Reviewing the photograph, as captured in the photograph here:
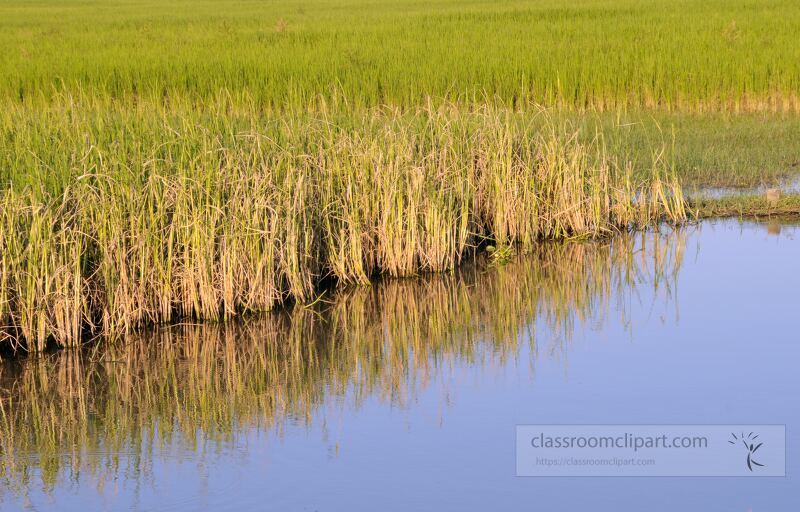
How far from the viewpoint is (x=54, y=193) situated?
648 centimetres

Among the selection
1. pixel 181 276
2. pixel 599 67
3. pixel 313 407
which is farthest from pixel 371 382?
pixel 599 67

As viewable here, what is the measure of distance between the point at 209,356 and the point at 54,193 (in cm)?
141

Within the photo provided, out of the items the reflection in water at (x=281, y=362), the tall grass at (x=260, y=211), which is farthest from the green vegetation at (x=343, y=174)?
the reflection in water at (x=281, y=362)

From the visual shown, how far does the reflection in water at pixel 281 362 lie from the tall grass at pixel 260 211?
0.25 m

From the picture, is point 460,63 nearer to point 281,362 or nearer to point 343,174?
point 343,174

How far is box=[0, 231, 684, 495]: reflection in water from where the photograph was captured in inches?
197

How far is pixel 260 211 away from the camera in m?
6.73

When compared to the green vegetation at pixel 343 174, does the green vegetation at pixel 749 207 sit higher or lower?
lower

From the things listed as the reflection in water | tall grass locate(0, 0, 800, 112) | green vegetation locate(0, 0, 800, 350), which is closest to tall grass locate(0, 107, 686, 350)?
green vegetation locate(0, 0, 800, 350)

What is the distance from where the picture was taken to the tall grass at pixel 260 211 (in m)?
6.15

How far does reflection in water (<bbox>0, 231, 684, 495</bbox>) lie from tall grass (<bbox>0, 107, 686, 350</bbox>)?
25 centimetres

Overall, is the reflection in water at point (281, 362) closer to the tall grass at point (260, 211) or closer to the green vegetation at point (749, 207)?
the tall grass at point (260, 211)

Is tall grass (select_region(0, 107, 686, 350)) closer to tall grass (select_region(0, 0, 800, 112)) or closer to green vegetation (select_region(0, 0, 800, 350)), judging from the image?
green vegetation (select_region(0, 0, 800, 350))

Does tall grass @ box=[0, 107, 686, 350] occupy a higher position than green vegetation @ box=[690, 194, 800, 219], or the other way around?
tall grass @ box=[0, 107, 686, 350]
